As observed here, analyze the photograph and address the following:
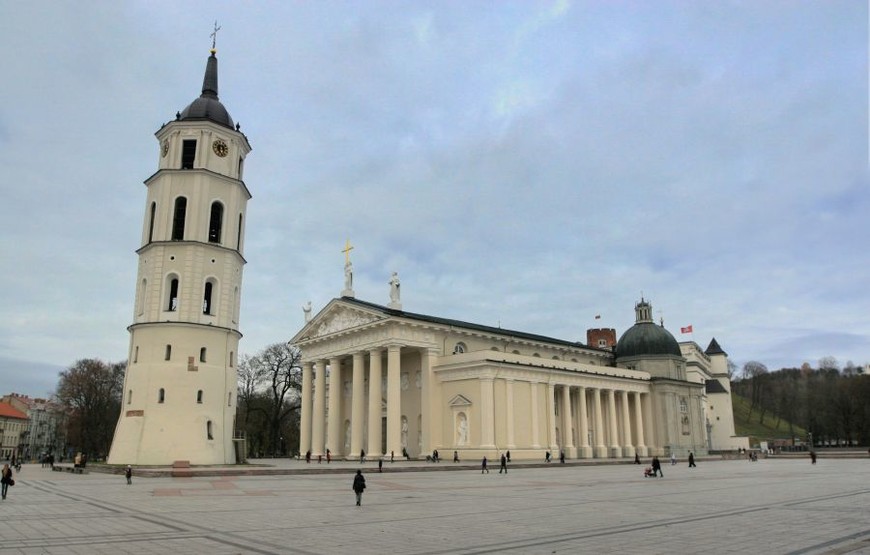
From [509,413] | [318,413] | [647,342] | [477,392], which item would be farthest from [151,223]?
[647,342]

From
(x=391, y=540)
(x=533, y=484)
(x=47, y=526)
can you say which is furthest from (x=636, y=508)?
(x=47, y=526)

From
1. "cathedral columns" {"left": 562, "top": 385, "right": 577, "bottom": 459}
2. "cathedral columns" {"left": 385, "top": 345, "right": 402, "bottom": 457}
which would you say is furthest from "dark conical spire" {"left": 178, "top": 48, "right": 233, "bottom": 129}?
"cathedral columns" {"left": 562, "top": 385, "right": 577, "bottom": 459}

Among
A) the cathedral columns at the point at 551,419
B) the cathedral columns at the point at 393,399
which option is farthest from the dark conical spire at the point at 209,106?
the cathedral columns at the point at 551,419

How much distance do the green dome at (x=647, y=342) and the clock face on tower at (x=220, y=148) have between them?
50651mm

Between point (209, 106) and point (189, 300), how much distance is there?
13.8 m

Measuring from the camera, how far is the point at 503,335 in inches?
2386

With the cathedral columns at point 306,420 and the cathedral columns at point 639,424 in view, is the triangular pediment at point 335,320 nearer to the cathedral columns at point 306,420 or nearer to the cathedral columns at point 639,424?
the cathedral columns at point 306,420

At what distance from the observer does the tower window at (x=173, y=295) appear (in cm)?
3931

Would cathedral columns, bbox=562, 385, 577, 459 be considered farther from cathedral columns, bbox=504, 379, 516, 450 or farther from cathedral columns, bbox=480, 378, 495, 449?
cathedral columns, bbox=480, 378, 495, 449

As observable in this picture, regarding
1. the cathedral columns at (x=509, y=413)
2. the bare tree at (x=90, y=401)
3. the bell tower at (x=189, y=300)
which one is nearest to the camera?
the bell tower at (x=189, y=300)

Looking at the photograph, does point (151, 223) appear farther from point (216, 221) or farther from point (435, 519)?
point (435, 519)

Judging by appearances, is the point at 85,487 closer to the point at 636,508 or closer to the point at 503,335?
the point at 636,508

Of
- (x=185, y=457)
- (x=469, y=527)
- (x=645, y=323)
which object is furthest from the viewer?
(x=645, y=323)

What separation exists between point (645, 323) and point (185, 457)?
56297 millimetres
